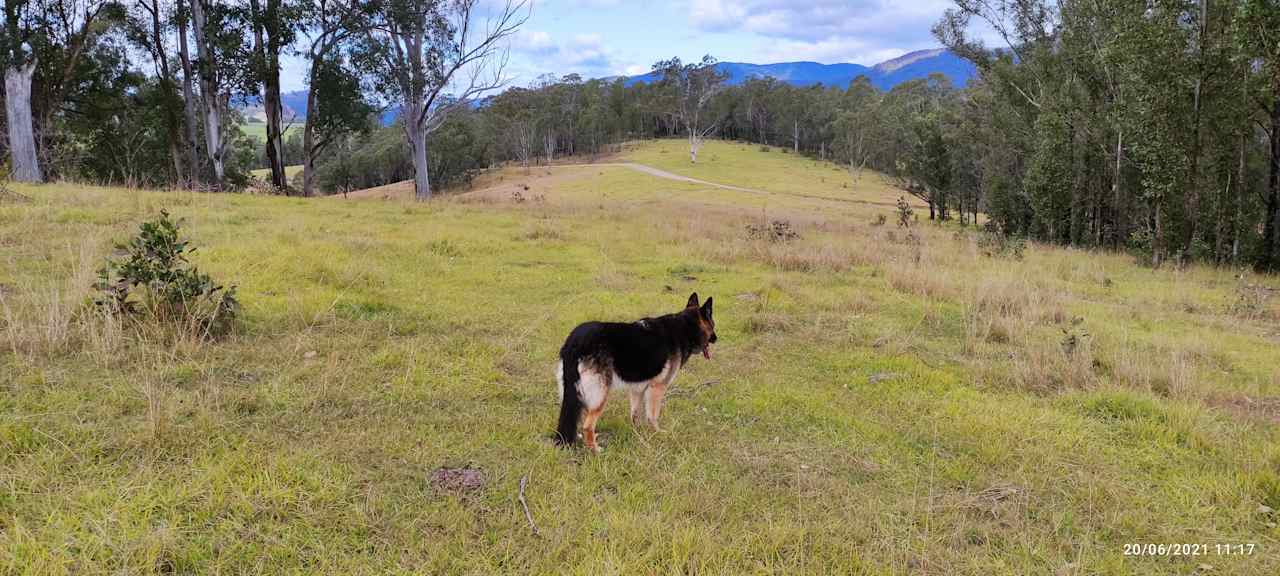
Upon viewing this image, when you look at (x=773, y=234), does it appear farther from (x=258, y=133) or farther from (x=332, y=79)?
(x=258, y=133)

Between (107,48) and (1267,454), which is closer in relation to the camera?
(1267,454)

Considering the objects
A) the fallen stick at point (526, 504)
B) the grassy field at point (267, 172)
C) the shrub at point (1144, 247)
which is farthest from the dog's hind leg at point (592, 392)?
the grassy field at point (267, 172)

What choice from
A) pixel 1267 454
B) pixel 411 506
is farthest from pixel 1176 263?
pixel 411 506

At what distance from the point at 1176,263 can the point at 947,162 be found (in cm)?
2403

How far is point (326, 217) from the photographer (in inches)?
579

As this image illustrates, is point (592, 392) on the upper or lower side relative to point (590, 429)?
upper

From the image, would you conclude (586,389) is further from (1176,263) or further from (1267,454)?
(1176,263)

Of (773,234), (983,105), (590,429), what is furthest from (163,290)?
(983,105)

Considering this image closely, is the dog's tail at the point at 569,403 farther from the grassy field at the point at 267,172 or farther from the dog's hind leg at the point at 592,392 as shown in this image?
the grassy field at the point at 267,172

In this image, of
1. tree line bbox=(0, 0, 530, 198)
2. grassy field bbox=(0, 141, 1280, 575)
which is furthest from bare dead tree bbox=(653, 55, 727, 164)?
grassy field bbox=(0, 141, 1280, 575)

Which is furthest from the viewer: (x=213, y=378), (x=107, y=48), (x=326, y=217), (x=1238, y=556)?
(x=107, y=48)

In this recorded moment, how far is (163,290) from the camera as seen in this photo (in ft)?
18.9

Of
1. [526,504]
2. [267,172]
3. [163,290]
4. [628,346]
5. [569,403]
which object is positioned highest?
[267,172]

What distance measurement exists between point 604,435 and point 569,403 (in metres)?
0.70
